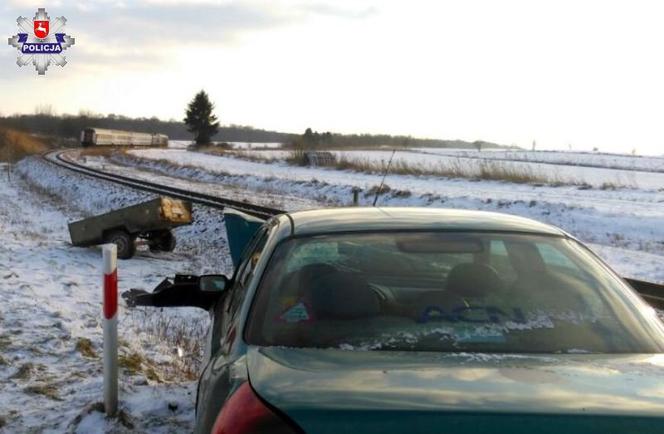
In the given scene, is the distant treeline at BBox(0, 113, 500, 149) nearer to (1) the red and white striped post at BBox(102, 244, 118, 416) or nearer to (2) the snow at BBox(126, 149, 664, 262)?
(2) the snow at BBox(126, 149, 664, 262)

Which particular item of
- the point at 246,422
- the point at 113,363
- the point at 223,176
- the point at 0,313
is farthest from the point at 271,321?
the point at 223,176

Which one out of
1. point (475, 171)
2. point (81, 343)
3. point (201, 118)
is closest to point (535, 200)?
point (475, 171)

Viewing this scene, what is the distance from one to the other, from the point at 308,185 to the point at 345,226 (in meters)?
25.5

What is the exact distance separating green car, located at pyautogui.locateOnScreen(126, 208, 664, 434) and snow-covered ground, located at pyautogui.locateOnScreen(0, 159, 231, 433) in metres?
1.26

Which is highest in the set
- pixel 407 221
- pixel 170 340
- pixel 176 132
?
pixel 407 221

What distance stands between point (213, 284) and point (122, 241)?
8.06 m

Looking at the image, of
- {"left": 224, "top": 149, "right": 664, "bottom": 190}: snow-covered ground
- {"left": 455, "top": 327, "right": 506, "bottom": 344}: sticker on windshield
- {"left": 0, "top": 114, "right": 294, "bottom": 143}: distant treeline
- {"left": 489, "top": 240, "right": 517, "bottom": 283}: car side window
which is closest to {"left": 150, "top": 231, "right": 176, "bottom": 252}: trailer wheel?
{"left": 489, "top": 240, "right": 517, "bottom": 283}: car side window

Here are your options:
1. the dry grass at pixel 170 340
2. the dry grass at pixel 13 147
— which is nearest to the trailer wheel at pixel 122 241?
the dry grass at pixel 170 340

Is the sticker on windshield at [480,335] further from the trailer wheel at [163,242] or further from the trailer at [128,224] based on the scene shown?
the trailer wheel at [163,242]

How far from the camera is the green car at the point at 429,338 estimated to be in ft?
5.98

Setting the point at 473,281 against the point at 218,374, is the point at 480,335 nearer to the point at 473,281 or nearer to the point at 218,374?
the point at 473,281

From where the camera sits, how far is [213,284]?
388 cm

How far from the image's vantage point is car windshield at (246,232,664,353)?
2.47 meters

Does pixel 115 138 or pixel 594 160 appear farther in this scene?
pixel 115 138
